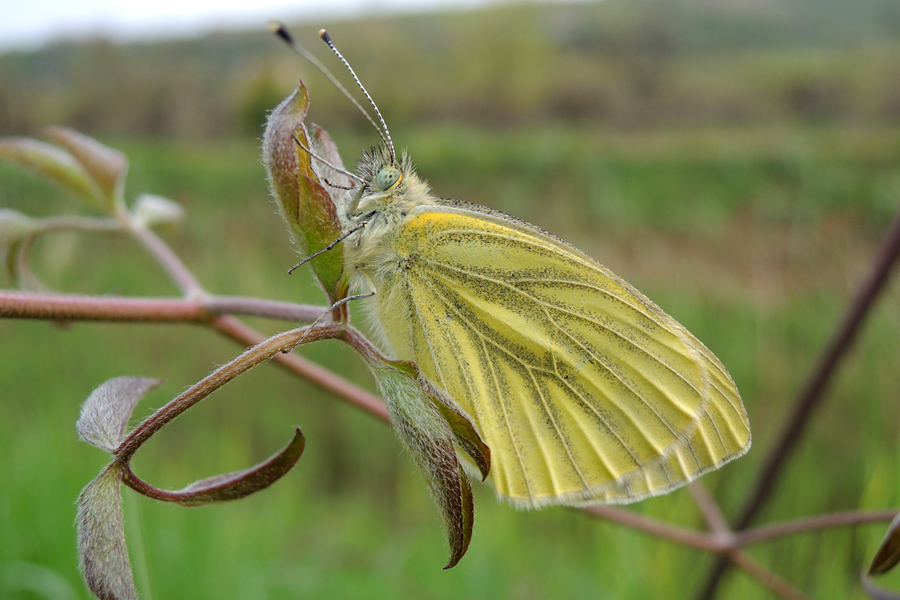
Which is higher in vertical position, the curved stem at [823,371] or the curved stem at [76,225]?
the curved stem at [76,225]

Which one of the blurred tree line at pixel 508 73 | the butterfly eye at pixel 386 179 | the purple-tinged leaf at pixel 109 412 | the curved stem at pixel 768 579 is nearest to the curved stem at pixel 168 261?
the purple-tinged leaf at pixel 109 412

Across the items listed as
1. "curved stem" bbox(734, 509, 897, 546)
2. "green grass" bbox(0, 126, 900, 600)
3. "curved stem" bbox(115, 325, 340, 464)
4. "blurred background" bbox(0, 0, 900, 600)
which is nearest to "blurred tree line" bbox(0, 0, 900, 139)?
"blurred background" bbox(0, 0, 900, 600)

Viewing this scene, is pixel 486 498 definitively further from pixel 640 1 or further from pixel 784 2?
pixel 784 2

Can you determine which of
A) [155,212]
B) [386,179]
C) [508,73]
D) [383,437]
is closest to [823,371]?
[386,179]

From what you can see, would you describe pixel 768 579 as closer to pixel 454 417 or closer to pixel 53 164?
pixel 454 417

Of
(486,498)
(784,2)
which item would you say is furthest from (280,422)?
(784,2)

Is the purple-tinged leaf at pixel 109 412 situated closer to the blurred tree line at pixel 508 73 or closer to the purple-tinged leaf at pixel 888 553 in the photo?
the purple-tinged leaf at pixel 888 553
